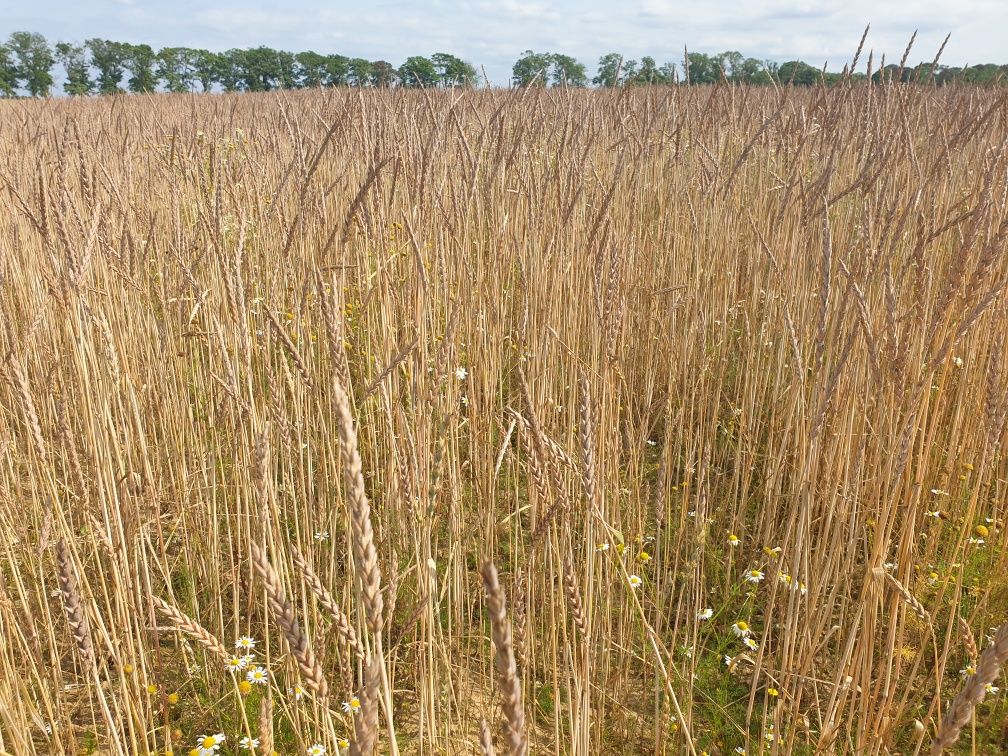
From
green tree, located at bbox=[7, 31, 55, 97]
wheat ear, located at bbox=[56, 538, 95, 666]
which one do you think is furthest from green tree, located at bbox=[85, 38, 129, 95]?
wheat ear, located at bbox=[56, 538, 95, 666]

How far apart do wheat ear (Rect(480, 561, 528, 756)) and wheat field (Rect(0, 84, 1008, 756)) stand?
0.13 meters

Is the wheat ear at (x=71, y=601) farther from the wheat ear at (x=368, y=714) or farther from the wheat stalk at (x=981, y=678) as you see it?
the wheat stalk at (x=981, y=678)

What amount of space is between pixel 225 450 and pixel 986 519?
7.74 ft

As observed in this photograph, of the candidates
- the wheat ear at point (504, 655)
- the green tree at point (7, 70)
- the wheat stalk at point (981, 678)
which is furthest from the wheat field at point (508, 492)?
the green tree at point (7, 70)

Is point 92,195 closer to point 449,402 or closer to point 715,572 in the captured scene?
point 449,402

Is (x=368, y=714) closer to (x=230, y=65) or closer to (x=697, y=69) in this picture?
(x=697, y=69)

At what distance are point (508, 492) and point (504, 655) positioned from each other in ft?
4.54

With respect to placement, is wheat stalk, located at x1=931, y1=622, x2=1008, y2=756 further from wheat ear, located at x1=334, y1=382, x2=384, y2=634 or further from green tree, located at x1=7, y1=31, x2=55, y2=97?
green tree, located at x1=7, y1=31, x2=55, y2=97

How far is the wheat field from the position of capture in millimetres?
1059

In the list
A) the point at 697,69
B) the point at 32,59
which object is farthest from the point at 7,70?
the point at 697,69

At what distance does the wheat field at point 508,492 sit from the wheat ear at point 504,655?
0.43 ft

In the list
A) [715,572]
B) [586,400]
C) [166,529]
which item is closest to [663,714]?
[715,572]

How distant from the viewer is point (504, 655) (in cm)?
40

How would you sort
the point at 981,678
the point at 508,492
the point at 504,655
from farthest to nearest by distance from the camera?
the point at 508,492 → the point at 981,678 → the point at 504,655
